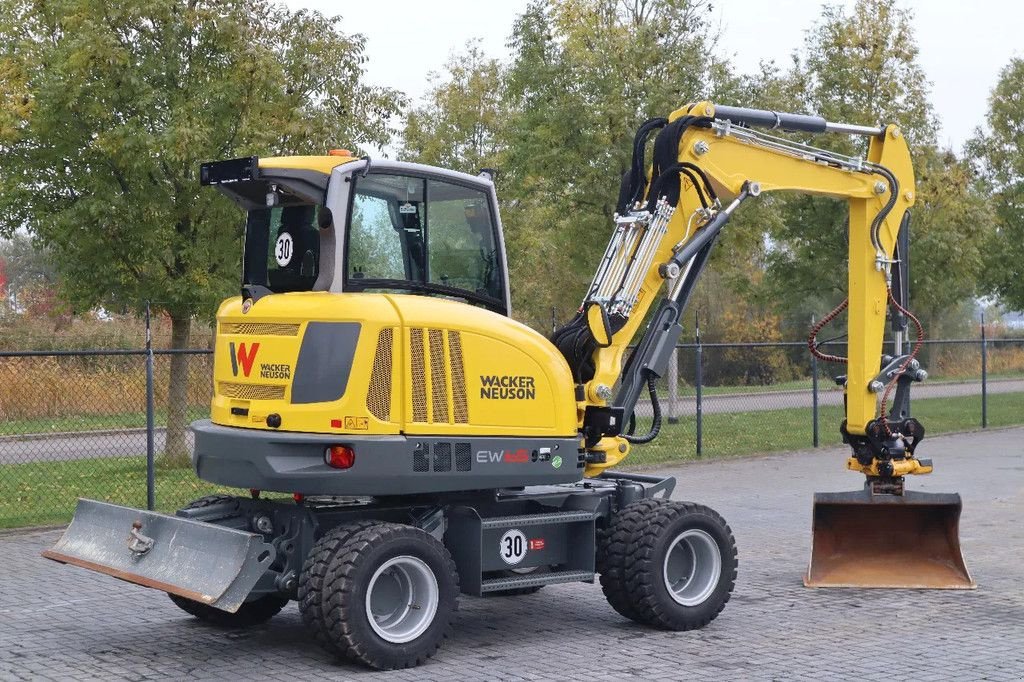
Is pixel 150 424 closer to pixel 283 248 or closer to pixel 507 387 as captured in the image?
pixel 283 248

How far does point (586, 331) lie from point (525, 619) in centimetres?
206

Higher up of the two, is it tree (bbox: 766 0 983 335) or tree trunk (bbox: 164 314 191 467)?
tree (bbox: 766 0 983 335)

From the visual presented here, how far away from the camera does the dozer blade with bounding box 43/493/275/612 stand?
25.8ft

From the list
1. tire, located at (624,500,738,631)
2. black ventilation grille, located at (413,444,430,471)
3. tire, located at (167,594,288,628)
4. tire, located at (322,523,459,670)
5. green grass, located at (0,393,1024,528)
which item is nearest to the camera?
tire, located at (322,523,459,670)

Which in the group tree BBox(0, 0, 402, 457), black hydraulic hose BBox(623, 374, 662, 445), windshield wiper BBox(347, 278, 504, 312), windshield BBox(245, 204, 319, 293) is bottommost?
black hydraulic hose BBox(623, 374, 662, 445)

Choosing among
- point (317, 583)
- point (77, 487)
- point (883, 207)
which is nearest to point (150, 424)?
point (77, 487)

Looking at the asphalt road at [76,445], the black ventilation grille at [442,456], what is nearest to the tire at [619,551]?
the black ventilation grille at [442,456]

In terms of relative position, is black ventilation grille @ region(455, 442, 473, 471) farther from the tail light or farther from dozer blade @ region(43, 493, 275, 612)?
dozer blade @ region(43, 493, 275, 612)

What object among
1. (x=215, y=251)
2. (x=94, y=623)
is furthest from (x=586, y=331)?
(x=215, y=251)

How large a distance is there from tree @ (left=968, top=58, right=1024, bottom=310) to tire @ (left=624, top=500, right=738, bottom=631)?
25871 mm

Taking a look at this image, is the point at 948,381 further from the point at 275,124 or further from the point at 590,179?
the point at 275,124

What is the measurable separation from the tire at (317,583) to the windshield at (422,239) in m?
1.57

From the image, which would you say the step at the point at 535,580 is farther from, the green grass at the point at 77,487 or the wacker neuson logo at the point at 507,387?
the green grass at the point at 77,487

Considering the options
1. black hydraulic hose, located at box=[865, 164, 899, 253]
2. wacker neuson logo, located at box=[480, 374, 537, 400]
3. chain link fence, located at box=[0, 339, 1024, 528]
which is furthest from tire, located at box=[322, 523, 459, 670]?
black hydraulic hose, located at box=[865, 164, 899, 253]
